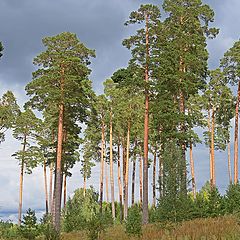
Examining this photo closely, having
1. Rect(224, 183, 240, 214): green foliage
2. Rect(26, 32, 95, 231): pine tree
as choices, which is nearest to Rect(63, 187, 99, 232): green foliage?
Rect(26, 32, 95, 231): pine tree

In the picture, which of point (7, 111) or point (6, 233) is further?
point (7, 111)

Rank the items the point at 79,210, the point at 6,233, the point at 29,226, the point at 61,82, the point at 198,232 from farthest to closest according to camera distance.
A: 1. the point at 79,210
2. the point at 61,82
3. the point at 6,233
4. the point at 29,226
5. the point at 198,232

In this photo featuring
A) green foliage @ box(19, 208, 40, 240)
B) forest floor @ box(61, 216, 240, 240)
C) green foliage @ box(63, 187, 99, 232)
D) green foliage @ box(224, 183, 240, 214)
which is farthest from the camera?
green foliage @ box(63, 187, 99, 232)

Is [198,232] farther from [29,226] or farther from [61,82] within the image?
[61,82]

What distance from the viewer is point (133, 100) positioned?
3869cm

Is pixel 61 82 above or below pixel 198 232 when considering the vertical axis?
above

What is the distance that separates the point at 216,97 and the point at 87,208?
666 inches

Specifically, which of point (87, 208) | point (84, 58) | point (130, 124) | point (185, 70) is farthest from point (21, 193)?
point (185, 70)

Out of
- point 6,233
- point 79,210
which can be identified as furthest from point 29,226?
point 79,210

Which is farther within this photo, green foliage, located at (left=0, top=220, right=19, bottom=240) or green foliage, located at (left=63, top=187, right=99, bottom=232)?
green foliage, located at (left=63, top=187, right=99, bottom=232)

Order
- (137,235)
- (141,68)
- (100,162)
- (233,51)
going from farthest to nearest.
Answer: (100,162), (233,51), (141,68), (137,235)

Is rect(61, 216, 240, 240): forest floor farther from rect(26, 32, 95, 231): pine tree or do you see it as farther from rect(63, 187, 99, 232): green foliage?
rect(26, 32, 95, 231): pine tree

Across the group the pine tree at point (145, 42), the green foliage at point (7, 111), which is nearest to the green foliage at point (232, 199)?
the pine tree at point (145, 42)

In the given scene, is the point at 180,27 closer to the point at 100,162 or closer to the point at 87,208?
the point at 100,162
